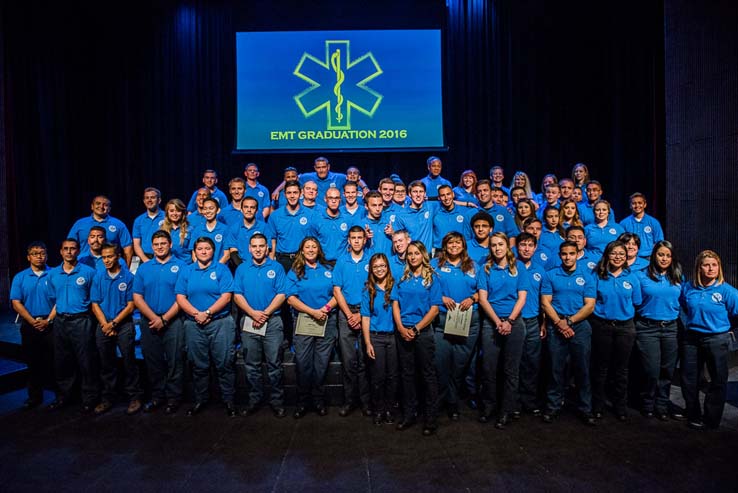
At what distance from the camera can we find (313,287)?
161 inches

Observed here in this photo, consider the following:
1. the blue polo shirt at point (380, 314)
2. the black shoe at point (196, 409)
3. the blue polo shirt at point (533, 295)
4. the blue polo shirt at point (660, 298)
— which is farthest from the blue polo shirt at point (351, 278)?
the blue polo shirt at point (660, 298)

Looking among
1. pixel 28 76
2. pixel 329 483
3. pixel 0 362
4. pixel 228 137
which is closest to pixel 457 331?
pixel 329 483

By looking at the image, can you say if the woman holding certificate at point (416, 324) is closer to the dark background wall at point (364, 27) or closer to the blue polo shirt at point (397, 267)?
the blue polo shirt at point (397, 267)

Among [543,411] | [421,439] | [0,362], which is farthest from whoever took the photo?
[0,362]

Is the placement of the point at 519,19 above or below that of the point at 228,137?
above

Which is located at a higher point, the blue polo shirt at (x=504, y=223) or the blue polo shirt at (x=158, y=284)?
the blue polo shirt at (x=504, y=223)

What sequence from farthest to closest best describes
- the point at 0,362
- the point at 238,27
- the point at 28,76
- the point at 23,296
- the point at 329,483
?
1. the point at 238,27
2. the point at 28,76
3. the point at 0,362
4. the point at 23,296
5. the point at 329,483

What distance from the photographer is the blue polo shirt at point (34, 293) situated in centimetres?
434

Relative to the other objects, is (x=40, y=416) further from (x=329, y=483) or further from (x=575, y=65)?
(x=575, y=65)

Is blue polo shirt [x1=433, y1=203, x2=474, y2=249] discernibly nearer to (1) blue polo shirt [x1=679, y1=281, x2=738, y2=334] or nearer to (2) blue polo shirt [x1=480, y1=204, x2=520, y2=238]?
(2) blue polo shirt [x1=480, y1=204, x2=520, y2=238]

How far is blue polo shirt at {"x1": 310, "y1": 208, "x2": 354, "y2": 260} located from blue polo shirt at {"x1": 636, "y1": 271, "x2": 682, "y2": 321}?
2.60 meters

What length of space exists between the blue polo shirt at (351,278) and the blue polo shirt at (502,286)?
38.1 inches

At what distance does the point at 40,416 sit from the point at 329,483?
280cm

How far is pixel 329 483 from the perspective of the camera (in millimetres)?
3045
